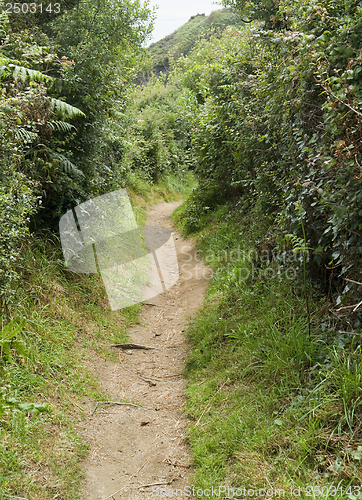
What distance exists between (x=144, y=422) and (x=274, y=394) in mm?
1431

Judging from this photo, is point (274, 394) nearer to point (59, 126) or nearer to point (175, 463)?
point (175, 463)

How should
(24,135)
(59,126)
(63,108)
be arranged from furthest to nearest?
1. (59,126)
2. (63,108)
3. (24,135)

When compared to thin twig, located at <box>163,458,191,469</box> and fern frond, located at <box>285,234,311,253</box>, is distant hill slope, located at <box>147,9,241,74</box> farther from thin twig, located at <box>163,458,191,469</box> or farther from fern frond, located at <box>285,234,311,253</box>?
thin twig, located at <box>163,458,191,469</box>

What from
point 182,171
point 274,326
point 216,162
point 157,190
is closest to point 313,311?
point 274,326

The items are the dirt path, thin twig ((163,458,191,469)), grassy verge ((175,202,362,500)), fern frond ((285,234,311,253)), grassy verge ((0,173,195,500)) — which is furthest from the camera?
fern frond ((285,234,311,253))

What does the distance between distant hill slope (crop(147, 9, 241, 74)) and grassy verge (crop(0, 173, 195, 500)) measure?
37.3 metres

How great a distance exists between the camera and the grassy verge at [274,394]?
2445 millimetres

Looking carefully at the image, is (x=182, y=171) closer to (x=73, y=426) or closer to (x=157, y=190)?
(x=157, y=190)

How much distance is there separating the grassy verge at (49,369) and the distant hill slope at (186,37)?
37265mm

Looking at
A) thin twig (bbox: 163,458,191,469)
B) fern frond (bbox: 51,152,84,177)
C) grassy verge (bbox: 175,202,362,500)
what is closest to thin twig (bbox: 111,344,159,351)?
grassy verge (bbox: 175,202,362,500)

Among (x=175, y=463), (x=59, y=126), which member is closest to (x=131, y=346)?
(x=175, y=463)

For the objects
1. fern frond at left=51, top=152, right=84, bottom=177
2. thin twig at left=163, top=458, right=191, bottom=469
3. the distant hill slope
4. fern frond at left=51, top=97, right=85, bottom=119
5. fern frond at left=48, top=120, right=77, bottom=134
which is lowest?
thin twig at left=163, top=458, right=191, bottom=469

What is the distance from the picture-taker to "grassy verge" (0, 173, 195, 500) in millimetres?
2578

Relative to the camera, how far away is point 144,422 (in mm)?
3727
